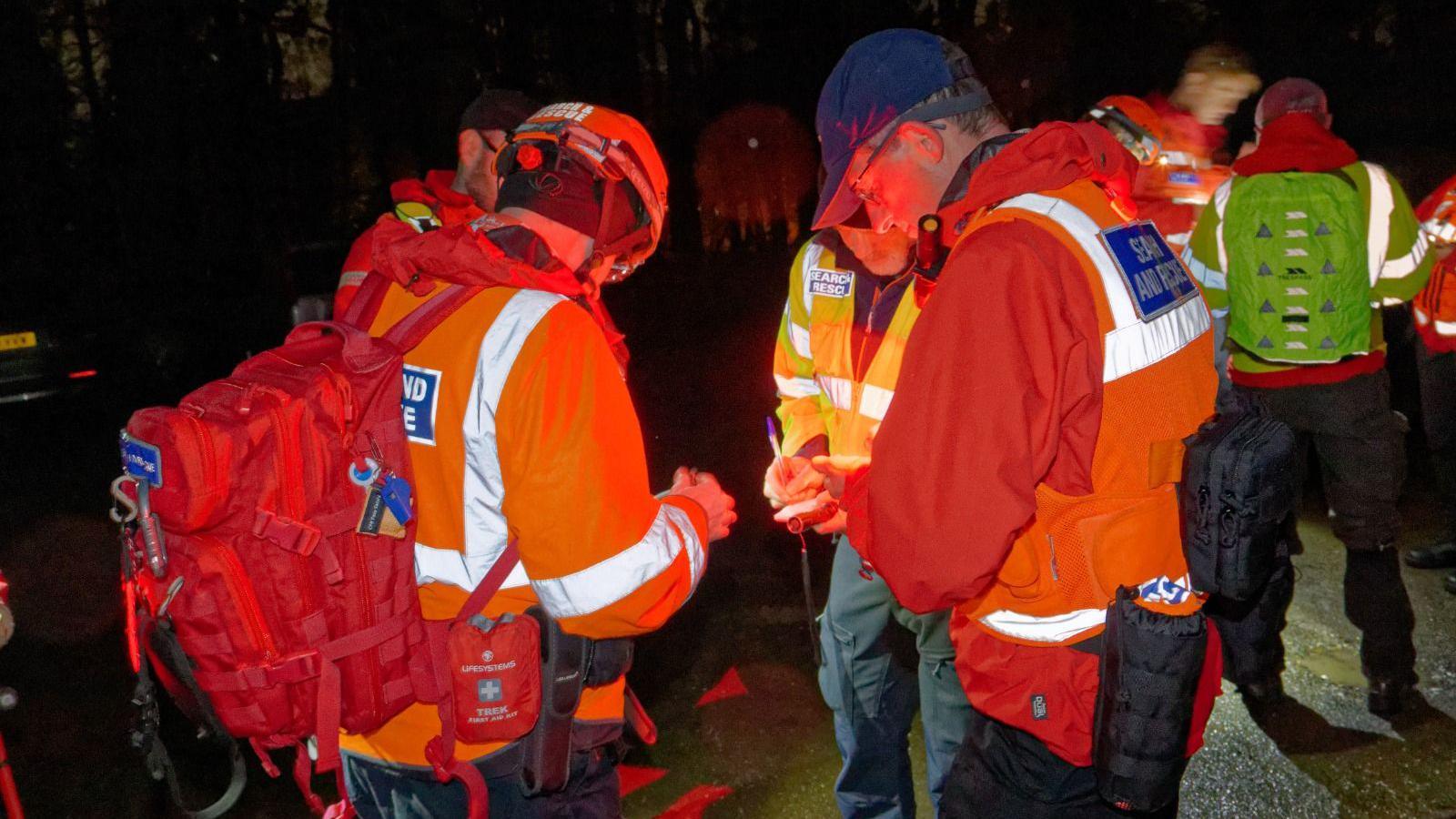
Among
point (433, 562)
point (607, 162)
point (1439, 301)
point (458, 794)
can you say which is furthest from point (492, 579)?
point (1439, 301)

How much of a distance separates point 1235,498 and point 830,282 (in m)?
1.64

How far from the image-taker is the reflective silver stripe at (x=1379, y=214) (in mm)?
3898

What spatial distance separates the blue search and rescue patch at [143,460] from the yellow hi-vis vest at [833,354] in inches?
73.6

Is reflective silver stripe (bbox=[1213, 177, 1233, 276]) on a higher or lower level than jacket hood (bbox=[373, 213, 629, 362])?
lower

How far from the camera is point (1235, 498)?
5.62ft

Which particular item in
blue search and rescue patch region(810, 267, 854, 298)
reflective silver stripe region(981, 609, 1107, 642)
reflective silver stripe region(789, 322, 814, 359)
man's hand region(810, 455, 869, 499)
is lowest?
reflective silver stripe region(981, 609, 1107, 642)

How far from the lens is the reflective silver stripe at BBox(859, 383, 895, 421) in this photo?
112 inches

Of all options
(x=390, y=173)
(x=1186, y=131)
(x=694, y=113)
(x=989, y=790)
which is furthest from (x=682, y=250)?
(x=989, y=790)

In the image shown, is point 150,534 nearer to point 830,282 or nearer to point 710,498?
point 710,498

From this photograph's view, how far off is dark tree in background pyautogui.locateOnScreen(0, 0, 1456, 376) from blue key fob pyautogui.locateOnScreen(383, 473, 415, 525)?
9.52 meters

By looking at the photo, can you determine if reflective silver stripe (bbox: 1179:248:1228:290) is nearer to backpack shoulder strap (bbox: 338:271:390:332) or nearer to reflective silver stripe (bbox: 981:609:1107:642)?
reflective silver stripe (bbox: 981:609:1107:642)

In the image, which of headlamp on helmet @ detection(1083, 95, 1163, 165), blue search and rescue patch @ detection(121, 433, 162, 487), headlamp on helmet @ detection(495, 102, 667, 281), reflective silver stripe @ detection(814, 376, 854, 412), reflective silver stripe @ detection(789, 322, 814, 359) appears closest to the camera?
blue search and rescue patch @ detection(121, 433, 162, 487)

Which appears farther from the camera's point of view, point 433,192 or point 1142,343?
point 433,192

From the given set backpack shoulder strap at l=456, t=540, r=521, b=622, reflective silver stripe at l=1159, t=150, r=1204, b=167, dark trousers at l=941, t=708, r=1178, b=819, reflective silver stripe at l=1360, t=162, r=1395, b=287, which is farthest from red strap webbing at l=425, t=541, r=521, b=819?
reflective silver stripe at l=1159, t=150, r=1204, b=167
